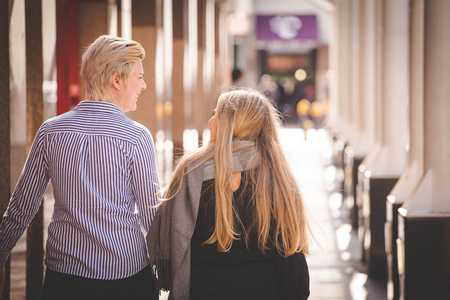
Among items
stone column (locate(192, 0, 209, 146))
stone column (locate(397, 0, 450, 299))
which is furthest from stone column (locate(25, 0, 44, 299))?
stone column (locate(192, 0, 209, 146))

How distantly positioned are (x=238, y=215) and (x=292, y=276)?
307 mm

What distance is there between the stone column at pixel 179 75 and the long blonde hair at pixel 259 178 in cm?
747

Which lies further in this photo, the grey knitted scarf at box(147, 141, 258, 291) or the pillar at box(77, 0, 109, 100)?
the pillar at box(77, 0, 109, 100)

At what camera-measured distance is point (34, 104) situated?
3975 millimetres

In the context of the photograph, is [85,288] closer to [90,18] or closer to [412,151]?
[412,151]

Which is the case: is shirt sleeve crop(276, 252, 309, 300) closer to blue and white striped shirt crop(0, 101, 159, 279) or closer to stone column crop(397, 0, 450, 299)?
blue and white striped shirt crop(0, 101, 159, 279)

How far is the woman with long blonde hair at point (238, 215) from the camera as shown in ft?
8.28

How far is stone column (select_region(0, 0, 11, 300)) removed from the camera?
351cm

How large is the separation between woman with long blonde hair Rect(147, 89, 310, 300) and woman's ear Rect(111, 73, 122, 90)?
36 cm

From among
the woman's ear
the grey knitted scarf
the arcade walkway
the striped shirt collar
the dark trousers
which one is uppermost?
the woman's ear

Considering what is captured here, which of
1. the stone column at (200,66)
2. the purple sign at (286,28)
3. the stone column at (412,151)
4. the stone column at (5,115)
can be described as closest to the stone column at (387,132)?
the stone column at (412,151)

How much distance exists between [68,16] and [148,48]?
3.26 feet

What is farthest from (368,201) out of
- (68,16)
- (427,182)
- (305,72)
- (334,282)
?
(305,72)

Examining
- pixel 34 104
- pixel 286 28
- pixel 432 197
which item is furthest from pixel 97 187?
pixel 286 28
